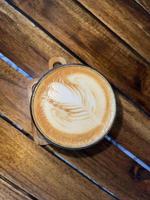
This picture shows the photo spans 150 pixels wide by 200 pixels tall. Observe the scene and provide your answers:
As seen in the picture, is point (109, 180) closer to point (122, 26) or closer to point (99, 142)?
point (99, 142)

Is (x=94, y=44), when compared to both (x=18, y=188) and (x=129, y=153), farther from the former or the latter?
(x=18, y=188)

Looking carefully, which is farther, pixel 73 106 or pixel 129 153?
pixel 129 153

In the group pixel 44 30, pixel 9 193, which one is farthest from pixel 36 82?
pixel 9 193

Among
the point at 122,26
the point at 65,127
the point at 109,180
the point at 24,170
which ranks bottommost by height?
the point at 24,170

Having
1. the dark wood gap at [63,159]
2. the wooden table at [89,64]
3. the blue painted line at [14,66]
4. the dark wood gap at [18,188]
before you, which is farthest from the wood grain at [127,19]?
the dark wood gap at [18,188]

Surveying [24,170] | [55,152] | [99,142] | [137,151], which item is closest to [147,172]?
[137,151]

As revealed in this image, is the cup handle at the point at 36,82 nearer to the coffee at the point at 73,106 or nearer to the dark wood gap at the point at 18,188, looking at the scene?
the coffee at the point at 73,106

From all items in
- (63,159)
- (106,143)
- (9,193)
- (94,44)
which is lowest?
(9,193)

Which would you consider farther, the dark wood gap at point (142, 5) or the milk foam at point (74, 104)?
the dark wood gap at point (142, 5)
